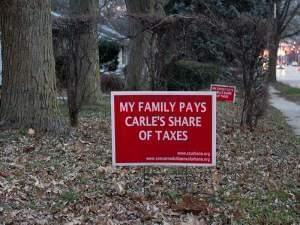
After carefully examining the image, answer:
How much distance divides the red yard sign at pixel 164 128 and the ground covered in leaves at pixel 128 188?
1.46 feet

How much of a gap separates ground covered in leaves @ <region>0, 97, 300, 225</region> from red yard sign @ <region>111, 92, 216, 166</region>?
0.44 meters

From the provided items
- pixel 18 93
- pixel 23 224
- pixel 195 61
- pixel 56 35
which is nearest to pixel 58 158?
pixel 18 93

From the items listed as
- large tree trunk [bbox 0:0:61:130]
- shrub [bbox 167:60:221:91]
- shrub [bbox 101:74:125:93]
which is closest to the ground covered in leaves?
large tree trunk [bbox 0:0:61:130]

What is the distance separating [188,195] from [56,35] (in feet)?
20.7

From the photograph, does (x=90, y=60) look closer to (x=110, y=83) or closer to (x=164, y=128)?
(x=110, y=83)

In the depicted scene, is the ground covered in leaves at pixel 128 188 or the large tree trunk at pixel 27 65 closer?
the ground covered in leaves at pixel 128 188

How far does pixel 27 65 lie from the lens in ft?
30.9

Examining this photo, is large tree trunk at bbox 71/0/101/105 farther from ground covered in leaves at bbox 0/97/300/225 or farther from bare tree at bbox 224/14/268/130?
ground covered in leaves at bbox 0/97/300/225

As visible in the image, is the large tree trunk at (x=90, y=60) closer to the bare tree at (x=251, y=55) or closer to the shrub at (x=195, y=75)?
the bare tree at (x=251, y=55)

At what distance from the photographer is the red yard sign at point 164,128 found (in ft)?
19.1

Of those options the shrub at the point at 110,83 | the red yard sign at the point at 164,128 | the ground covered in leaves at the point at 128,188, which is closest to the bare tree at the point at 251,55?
the ground covered in leaves at the point at 128,188

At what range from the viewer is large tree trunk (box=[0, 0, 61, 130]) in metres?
9.39

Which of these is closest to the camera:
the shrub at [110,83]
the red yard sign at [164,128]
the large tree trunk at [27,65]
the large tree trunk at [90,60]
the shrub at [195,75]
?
the red yard sign at [164,128]

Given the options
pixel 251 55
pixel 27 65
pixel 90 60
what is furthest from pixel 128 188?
pixel 90 60
